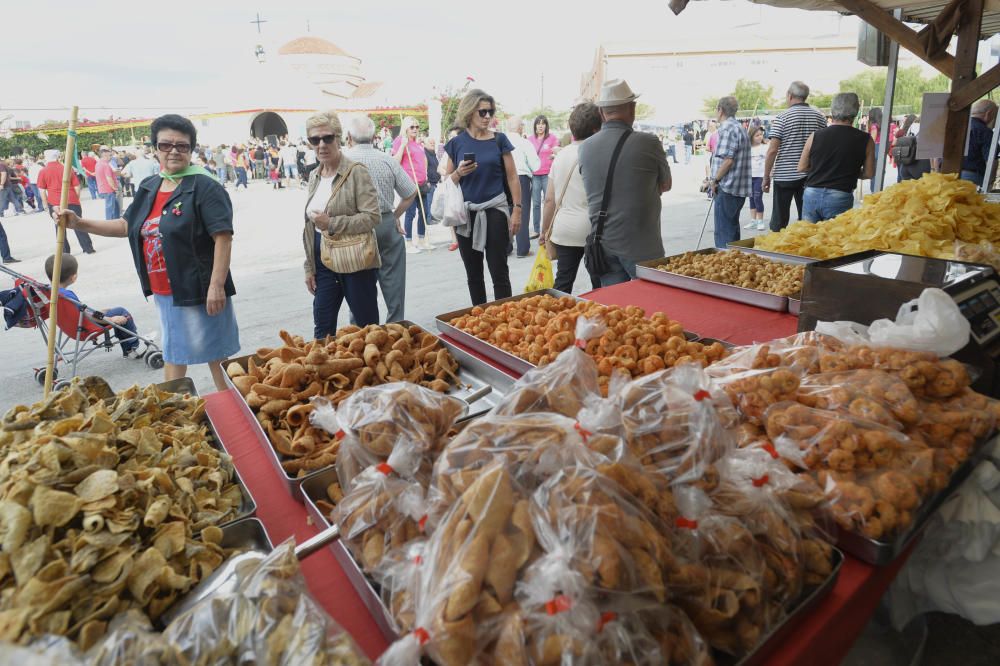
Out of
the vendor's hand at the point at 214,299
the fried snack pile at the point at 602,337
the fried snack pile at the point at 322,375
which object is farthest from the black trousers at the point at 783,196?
the vendor's hand at the point at 214,299

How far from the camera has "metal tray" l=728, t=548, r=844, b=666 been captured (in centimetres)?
94

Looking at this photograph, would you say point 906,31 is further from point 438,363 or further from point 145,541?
point 145,541

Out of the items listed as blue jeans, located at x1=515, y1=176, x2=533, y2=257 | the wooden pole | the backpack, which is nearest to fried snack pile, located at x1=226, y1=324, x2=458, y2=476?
the wooden pole

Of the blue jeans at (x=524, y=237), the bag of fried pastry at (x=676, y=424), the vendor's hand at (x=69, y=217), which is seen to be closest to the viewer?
the bag of fried pastry at (x=676, y=424)

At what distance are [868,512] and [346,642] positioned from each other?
110 cm

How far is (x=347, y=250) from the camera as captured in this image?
12.0ft

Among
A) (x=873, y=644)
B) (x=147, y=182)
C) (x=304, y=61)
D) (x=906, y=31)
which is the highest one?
(x=304, y=61)

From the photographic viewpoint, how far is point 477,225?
4699mm

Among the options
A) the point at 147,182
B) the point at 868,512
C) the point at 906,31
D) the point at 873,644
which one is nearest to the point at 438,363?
the point at 868,512

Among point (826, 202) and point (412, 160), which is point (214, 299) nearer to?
point (826, 202)

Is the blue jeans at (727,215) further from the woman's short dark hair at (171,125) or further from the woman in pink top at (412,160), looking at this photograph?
the woman's short dark hair at (171,125)

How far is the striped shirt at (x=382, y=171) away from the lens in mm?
4359

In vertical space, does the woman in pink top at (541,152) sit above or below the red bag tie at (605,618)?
above

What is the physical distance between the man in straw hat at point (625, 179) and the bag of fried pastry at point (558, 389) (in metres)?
2.50
